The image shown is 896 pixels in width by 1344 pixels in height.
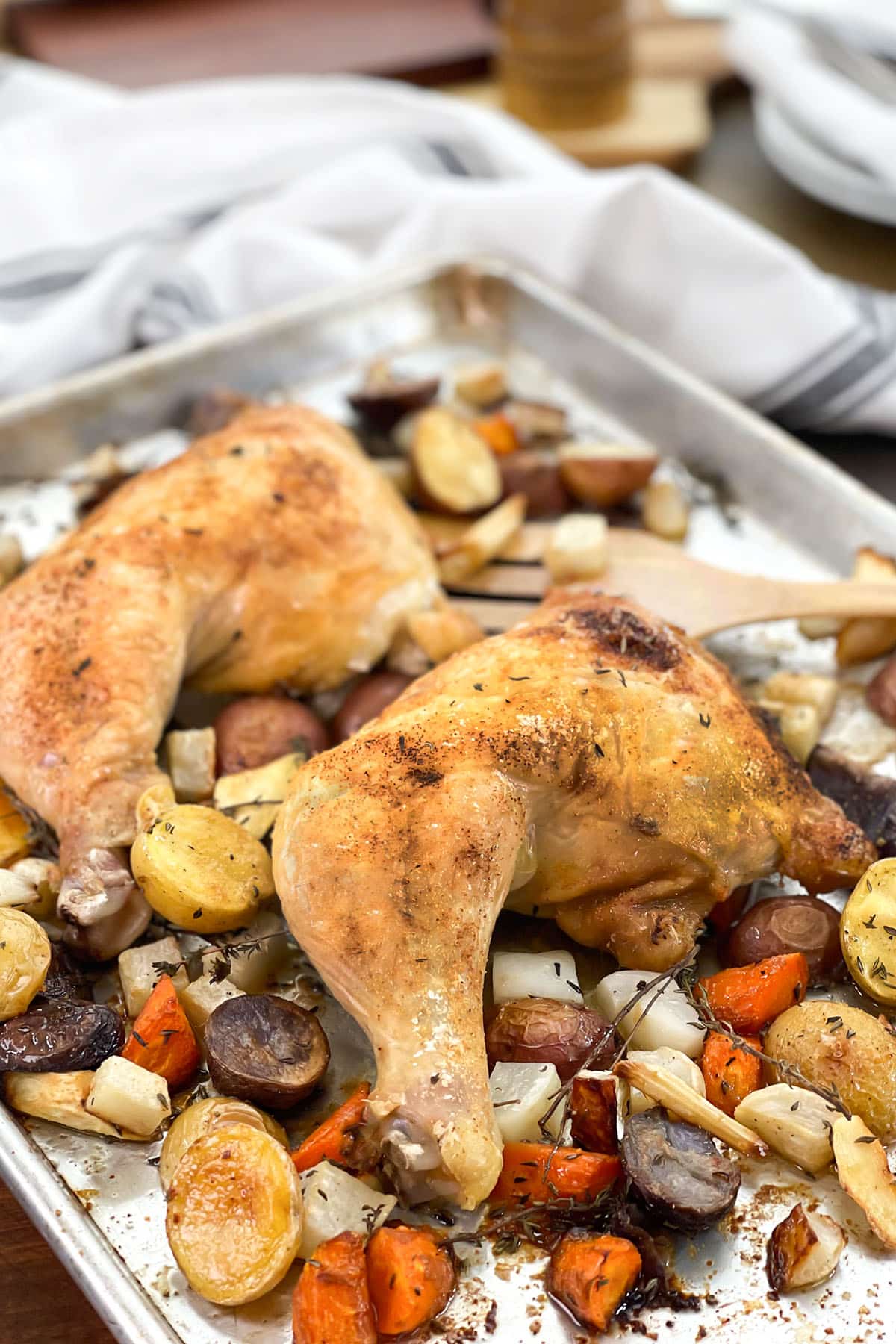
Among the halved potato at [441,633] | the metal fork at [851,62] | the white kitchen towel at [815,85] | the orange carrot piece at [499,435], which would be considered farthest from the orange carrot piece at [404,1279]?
the metal fork at [851,62]

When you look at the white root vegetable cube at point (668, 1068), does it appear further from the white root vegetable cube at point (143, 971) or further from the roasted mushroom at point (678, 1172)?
the white root vegetable cube at point (143, 971)

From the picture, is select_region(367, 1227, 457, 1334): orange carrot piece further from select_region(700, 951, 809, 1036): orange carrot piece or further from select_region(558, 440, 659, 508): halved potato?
select_region(558, 440, 659, 508): halved potato

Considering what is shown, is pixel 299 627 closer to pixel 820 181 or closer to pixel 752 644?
pixel 752 644

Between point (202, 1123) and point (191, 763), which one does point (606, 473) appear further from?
point (202, 1123)

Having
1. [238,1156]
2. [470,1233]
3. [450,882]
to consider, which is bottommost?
[470,1233]

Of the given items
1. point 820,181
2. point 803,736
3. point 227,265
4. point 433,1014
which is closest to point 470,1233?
point 433,1014

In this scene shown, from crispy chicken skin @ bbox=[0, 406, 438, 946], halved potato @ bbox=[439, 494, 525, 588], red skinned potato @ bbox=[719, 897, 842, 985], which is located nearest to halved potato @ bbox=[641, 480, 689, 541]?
halved potato @ bbox=[439, 494, 525, 588]
